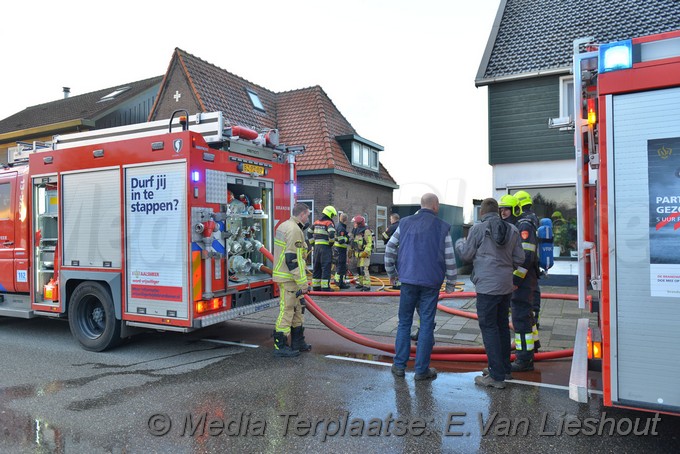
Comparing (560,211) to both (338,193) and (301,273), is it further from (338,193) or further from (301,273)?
(301,273)

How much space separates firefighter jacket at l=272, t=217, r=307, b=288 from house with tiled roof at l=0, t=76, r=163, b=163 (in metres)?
17.6

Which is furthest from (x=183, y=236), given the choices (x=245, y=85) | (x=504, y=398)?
(x=245, y=85)

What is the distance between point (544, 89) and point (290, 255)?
9446mm

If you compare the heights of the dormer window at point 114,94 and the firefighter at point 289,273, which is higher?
the dormer window at point 114,94

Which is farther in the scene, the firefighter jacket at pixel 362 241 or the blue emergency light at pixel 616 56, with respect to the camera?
the firefighter jacket at pixel 362 241

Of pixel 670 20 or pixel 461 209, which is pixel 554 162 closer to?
pixel 670 20

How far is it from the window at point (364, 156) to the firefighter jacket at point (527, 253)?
13.7 m

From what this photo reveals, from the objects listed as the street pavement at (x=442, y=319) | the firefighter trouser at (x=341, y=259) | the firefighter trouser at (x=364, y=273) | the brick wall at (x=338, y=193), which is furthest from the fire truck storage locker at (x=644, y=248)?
the brick wall at (x=338, y=193)

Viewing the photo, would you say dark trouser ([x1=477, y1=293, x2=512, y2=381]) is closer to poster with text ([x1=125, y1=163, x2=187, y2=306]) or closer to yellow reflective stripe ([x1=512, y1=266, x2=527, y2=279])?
yellow reflective stripe ([x1=512, y1=266, x2=527, y2=279])

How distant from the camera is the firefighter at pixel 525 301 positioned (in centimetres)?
512

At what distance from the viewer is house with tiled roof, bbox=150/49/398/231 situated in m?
16.9

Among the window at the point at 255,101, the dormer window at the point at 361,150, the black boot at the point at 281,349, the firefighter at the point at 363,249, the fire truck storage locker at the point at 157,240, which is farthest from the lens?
the window at the point at 255,101

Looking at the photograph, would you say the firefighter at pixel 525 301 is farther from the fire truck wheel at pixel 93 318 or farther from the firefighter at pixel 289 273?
the fire truck wheel at pixel 93 318

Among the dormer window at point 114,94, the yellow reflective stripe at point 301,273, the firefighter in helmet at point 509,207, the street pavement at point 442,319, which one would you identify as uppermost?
the dormer window at point 114,94
